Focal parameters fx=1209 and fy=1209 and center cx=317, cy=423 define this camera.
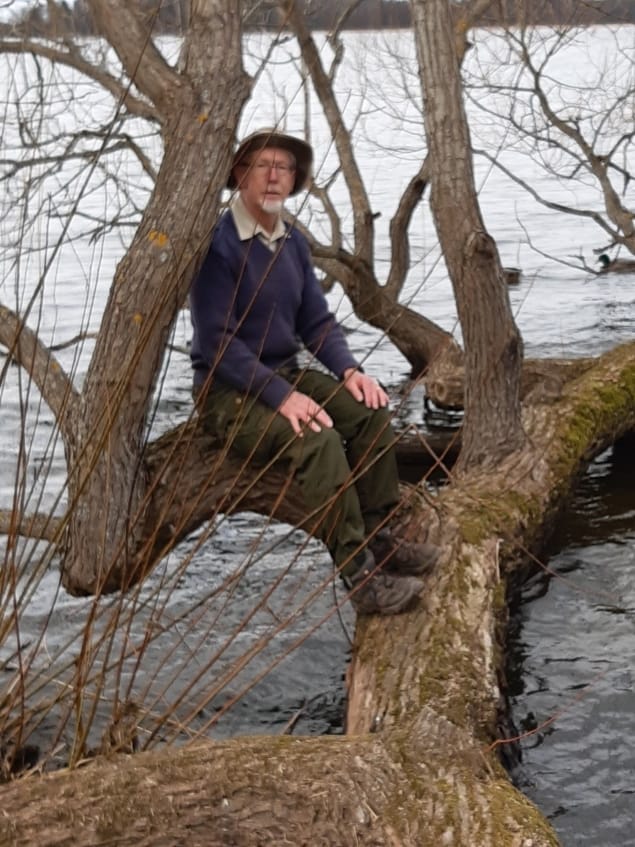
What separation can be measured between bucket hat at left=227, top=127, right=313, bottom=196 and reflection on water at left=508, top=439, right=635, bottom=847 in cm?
243

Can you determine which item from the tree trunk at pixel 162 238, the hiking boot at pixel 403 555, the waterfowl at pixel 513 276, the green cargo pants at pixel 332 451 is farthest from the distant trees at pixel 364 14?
the hiking boot at pixel 403 555

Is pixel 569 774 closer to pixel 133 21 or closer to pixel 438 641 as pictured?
pixel 438 641

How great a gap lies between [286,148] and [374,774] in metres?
2.48

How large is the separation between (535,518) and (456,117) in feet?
7.16

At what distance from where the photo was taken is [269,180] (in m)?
4.74

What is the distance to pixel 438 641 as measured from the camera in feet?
14.7

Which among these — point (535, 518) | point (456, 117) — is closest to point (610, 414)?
point (535, 518)

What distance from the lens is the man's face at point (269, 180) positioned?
472 centimetres

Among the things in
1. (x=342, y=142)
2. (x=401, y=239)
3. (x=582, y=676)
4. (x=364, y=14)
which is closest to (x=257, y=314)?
(x=582, y=676)

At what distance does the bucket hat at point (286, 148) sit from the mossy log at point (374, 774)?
4.98 ft

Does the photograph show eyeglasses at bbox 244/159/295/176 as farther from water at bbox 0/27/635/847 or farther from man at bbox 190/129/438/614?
water at bbox 0/27/635/847

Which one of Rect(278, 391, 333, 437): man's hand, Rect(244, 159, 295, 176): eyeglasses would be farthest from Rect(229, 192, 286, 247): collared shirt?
Rect(278, 391, 333, 437): man's hand

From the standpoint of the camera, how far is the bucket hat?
15.6 feet

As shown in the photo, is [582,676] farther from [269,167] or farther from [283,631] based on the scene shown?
[269,167]
